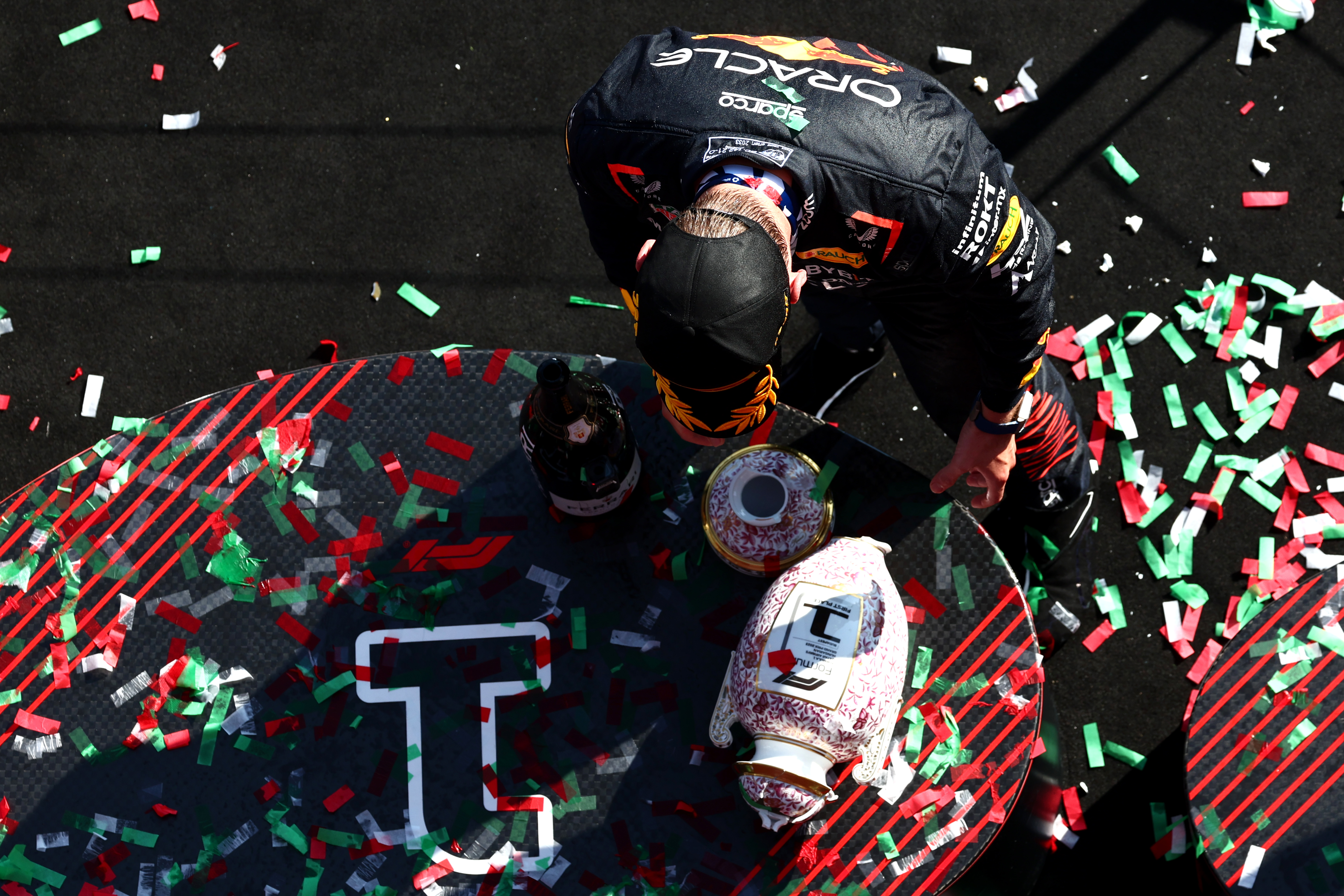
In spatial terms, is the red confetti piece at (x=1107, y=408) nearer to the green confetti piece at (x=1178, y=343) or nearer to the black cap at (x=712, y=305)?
the green confetti piece at (x=1178, y=343)

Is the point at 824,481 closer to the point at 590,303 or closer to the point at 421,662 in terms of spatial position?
the point at 421,662

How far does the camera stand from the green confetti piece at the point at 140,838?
5.61 ft

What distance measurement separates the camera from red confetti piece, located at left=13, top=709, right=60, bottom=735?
1.77 m

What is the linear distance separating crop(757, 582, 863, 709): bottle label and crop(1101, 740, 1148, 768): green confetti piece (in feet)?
5.47

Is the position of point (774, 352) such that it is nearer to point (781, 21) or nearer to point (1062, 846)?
point (1062, 846)

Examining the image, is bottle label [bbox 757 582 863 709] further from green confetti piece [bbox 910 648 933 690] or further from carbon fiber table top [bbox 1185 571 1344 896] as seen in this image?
carbon fiber table top [bbox 1185 571 1344 896]

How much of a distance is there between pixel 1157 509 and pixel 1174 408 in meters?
0.32

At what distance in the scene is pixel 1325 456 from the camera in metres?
2.79

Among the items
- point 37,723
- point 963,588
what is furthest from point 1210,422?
point 37,723

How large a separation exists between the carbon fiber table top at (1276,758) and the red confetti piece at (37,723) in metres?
2.15

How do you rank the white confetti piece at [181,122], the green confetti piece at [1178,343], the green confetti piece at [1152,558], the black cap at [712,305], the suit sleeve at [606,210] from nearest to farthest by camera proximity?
the black cap at [712,305], the suit sleeve at [606,210], the green confetti piece at [1152,558], the green confetti piece at [1178,343], the white confetti piece at [181,122]

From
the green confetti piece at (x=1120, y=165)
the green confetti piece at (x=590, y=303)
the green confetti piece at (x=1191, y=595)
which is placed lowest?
the green confetti piece at (x=590, y=303)

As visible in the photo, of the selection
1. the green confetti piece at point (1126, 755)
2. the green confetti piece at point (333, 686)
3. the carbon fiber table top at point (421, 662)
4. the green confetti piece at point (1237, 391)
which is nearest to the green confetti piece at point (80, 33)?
the carbon fiber table top at point (421, 662)

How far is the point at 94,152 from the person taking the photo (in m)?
3.23
